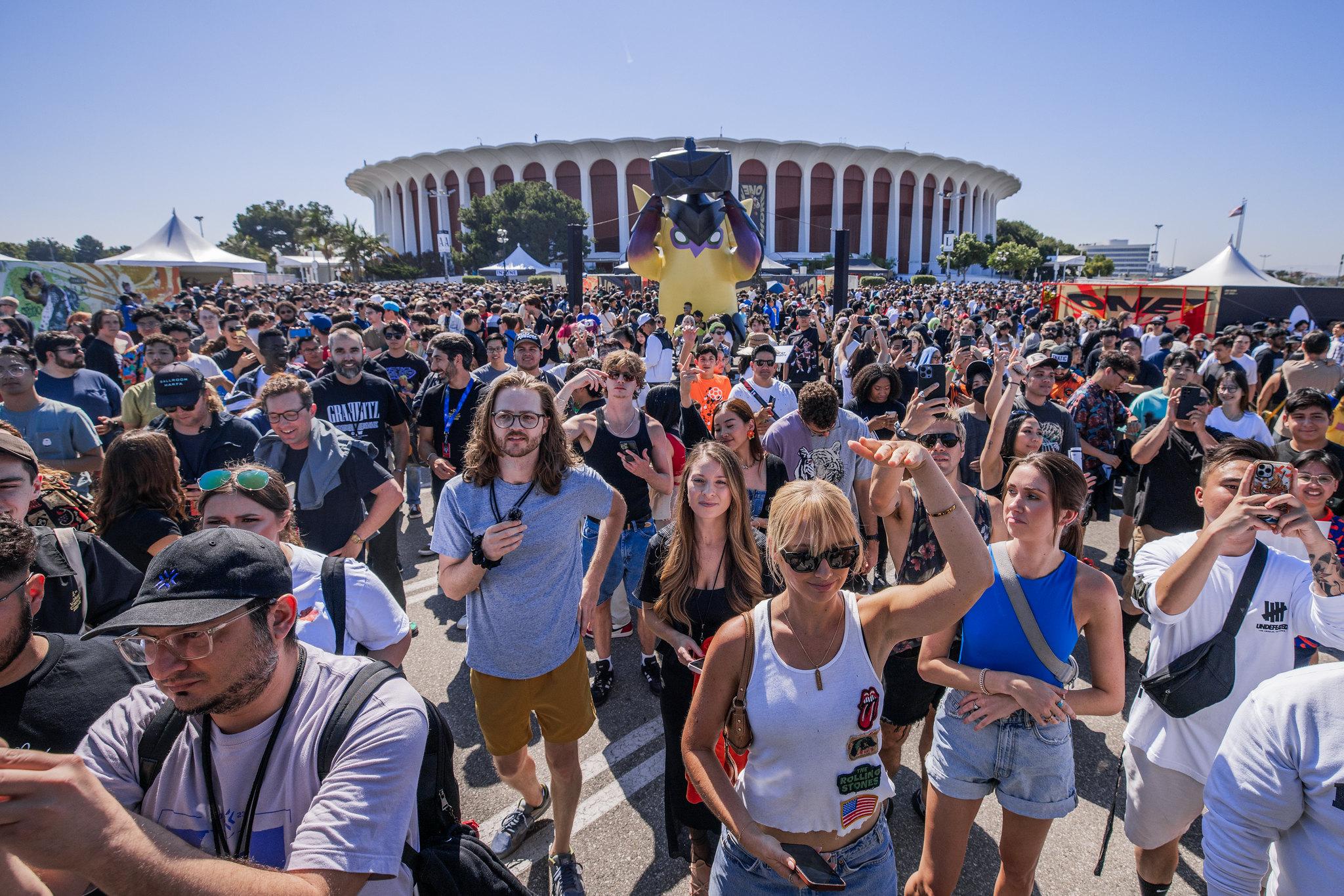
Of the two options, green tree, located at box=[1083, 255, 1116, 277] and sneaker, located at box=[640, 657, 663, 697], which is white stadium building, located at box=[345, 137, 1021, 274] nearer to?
green tree, located at box=[1083, 255, 1116, 277]

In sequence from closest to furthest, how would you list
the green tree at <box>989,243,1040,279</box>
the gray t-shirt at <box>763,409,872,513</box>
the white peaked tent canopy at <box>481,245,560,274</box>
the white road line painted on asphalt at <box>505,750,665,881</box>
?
the white road line painted on asphalt at <box>505,750,665,881</box>
the gray t-shirt at <box>763,409,872,513</box>
the white peaked tent canopy at <box>481,245,560,274</box>
the green tree at <box>989,243,1040,279</box>

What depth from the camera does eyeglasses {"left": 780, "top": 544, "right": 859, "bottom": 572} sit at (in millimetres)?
1747

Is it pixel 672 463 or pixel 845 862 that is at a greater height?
pixel 672 463

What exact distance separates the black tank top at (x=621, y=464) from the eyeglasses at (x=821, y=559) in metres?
2.24

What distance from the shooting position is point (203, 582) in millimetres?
1295

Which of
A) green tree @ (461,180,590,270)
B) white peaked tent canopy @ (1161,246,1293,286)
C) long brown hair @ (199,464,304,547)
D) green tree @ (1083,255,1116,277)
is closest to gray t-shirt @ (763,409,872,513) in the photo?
long brown hair @ (199,464,304,547)

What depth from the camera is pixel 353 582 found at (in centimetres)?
222

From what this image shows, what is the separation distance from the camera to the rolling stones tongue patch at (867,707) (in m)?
1.74

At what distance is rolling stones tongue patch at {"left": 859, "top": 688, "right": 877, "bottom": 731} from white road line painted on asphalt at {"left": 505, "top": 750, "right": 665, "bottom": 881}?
5.34ft

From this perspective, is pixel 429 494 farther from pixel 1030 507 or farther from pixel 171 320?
pixel 1030 507

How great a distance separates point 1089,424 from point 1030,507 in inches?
150

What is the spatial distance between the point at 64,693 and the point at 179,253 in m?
34.4

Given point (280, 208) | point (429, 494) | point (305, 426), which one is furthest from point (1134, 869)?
point (280, 208)

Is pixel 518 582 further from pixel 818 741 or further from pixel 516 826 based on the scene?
pixel 818 741
